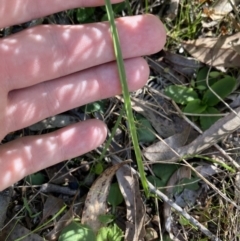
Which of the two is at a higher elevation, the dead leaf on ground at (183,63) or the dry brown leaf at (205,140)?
the dead leaf on ground at (183,63)

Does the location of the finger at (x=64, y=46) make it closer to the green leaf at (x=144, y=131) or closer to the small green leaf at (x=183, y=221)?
the green leaf at (x=144, y=131)

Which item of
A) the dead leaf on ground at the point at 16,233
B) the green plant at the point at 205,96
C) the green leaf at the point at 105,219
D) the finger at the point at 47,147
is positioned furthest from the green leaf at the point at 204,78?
the dead leaf on ground at the point at 16,233

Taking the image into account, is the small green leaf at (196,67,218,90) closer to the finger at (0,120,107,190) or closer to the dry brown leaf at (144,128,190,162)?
the dry brown leaf at (144,128,190,162)

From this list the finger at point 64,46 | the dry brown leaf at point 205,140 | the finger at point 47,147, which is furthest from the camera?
the dry brown leaf at point 205,140

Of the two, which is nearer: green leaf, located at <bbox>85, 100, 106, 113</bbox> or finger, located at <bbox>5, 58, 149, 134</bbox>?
finger, located at <bbox>5, 58, 149, 134</bbox>

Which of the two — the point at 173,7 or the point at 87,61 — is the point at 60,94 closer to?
the point at 87,61

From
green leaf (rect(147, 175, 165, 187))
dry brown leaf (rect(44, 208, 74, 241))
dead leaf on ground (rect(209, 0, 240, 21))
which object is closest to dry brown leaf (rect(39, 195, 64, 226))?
dry brown leaf (rect(44, 208, 74, 241))

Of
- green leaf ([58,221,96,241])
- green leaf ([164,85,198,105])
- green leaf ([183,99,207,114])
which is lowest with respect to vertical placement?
green leaf ([58,221,96,241])

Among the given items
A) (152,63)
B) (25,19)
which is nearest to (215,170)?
(152,63)
